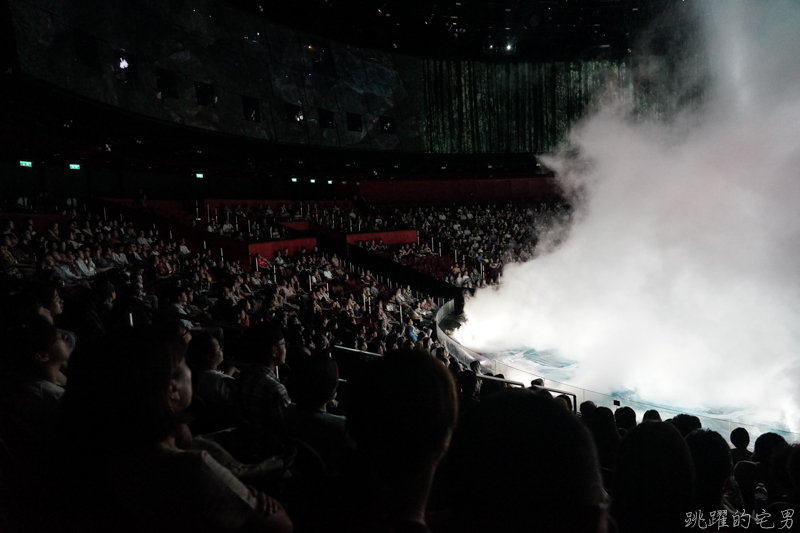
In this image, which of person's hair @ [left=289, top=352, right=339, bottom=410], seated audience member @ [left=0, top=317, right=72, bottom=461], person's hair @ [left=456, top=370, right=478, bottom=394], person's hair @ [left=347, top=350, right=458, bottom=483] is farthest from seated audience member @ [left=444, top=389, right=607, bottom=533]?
person's hair @ [left=456, top=370, right=478, bottom=394]

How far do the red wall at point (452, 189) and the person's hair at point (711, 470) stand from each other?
29.3 meters

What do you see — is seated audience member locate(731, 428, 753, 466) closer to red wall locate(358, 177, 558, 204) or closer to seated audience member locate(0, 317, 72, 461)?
seated audience member locate(0, 317, 72, 461)

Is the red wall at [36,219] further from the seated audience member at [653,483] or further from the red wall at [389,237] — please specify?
the seated audience member at [653,483]

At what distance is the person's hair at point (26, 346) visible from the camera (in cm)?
250

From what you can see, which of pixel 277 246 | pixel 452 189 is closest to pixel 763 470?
pixel 277 246

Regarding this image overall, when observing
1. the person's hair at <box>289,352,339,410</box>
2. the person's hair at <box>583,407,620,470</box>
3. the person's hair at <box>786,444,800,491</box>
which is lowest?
the person's hair at <box>583,407,620,470</box>

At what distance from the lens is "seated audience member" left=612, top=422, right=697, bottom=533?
1665 mm

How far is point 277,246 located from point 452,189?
17121 millimetres

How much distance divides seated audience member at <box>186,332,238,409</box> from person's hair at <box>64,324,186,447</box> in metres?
1.63

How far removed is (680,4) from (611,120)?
6.85 metres

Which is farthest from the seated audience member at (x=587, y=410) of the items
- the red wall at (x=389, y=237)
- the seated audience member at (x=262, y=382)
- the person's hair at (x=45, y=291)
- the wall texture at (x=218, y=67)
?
the red wall at (x=389, y=237)

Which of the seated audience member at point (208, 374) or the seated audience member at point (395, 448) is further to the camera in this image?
the seated audience member at point (208, 374)

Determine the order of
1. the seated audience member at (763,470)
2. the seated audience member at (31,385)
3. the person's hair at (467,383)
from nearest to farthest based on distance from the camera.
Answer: the seated audience member at (31,385) → the seated audience member at (763,470) → the person's hair at (467,383)

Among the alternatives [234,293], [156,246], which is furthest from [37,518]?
[156,246]
